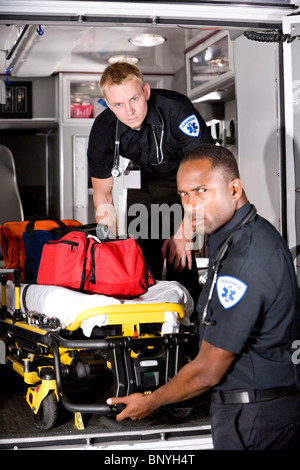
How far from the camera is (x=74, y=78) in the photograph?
6605 millimetres

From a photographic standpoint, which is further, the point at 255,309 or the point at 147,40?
the point at 147,40

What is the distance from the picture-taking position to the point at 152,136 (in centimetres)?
321

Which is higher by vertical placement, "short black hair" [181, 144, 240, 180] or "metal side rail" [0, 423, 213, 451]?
"short black hair" [181, 144, 240, 180]

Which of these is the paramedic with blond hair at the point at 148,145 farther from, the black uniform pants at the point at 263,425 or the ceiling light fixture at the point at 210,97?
the ceiling light fixture at the point at 210,97

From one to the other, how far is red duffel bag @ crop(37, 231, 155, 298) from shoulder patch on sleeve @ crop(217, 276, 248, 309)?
124 centimetres

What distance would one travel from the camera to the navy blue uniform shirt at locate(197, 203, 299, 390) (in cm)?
166

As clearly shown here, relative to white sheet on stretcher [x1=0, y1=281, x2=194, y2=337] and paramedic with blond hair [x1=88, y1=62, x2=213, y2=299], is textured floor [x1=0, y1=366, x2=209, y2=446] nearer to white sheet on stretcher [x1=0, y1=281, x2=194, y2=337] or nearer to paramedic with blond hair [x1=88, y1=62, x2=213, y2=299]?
white sheet on stretcher [x1=0, y1=281, x2=194, y2=337]

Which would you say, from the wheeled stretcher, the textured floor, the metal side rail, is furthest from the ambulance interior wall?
the metal side rail

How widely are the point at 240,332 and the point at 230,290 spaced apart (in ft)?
0.37

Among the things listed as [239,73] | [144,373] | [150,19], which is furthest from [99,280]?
[239,73]

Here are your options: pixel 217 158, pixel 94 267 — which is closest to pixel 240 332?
pixel 217 158

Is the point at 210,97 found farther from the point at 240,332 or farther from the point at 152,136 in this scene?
the point at 240,332

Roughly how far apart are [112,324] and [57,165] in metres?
4.47
